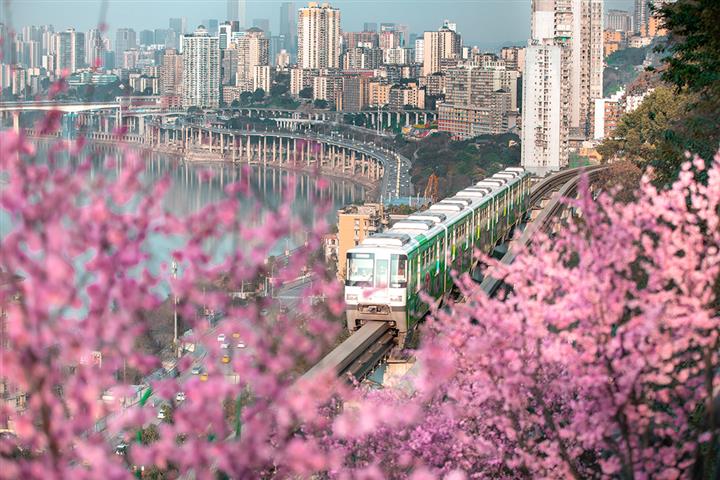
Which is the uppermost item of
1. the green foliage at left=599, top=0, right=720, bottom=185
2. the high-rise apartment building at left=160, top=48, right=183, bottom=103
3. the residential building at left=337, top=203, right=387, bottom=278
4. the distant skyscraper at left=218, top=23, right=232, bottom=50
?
the distant skyscraper at left=218, top=23, right=232, bottom=50

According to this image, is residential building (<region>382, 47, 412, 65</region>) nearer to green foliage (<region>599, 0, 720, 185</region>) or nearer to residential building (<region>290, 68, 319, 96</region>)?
residential building (<region>290, 68, 319, 96</region>)

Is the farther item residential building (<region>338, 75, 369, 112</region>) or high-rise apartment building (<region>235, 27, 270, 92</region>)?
high-rise apartment building (<region>235, 27, 270, 92</region>)

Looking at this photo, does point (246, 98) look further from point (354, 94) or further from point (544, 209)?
point (544, 209)

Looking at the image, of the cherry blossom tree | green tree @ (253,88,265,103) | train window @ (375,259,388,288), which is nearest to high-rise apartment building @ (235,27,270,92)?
green tree @ (253,88,265,103)

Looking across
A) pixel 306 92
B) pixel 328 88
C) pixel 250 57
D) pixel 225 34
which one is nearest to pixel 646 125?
pixel 328 88

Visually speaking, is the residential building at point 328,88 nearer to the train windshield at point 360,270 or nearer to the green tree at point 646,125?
the green tree at point 646,125

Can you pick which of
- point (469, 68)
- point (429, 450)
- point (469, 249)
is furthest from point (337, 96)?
point (429, 450)

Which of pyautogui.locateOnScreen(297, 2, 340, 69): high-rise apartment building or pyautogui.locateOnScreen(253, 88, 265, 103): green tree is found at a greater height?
pyautogui.locateOnScreen(297, 2, 340, 69): high-rise apartment building

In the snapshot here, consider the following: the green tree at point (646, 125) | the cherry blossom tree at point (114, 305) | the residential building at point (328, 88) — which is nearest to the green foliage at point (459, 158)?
the green tree at point (646, 125)

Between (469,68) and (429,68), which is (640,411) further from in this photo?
(429,68)
